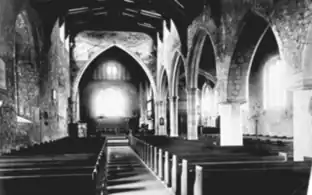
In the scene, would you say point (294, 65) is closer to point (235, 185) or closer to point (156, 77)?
point (235, 185)

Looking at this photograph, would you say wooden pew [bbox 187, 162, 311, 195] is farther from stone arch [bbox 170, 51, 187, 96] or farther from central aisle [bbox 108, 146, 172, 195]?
stone arch [bbox 170, 51, 187, 96]

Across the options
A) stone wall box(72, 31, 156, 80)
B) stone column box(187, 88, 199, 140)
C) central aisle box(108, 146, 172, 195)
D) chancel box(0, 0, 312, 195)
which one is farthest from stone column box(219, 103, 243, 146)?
stone wall box(72, 31, 156, 80)

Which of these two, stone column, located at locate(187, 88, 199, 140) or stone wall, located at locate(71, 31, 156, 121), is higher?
stone wall, located at locate(71, 31, 156, 121)

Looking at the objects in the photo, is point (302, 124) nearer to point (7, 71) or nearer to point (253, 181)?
point (253, 181)

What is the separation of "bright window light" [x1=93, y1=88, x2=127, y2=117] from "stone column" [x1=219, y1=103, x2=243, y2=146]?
22.2 meters

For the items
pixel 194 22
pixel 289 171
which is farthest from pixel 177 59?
pixel 289 171

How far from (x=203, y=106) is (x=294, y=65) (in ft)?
69.9

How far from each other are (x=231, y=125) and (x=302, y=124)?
4.04 meters

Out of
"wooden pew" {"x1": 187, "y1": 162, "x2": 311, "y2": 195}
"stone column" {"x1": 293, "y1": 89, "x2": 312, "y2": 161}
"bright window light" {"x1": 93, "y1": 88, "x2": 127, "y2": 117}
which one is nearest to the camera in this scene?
"wooden pew" {"x1": 187, "y1": 162, "x2": 311, "y2": 195}

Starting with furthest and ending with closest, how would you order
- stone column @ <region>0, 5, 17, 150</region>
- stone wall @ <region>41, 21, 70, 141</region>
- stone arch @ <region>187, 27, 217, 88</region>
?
stone arch @ <region>187, 27, 217, 88</region> < stone wall @ <region>41, 21, 70, 141</region> < stone column @ <region>0, 5, 17, 150</region>

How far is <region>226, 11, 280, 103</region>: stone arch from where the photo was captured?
9.85 meters

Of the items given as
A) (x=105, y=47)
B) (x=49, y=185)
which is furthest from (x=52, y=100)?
(x=49, y=185)

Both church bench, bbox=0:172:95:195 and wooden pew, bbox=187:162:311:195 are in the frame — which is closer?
church bench, bbox=0:172:95:195

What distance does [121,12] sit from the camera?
2172 centimetres
